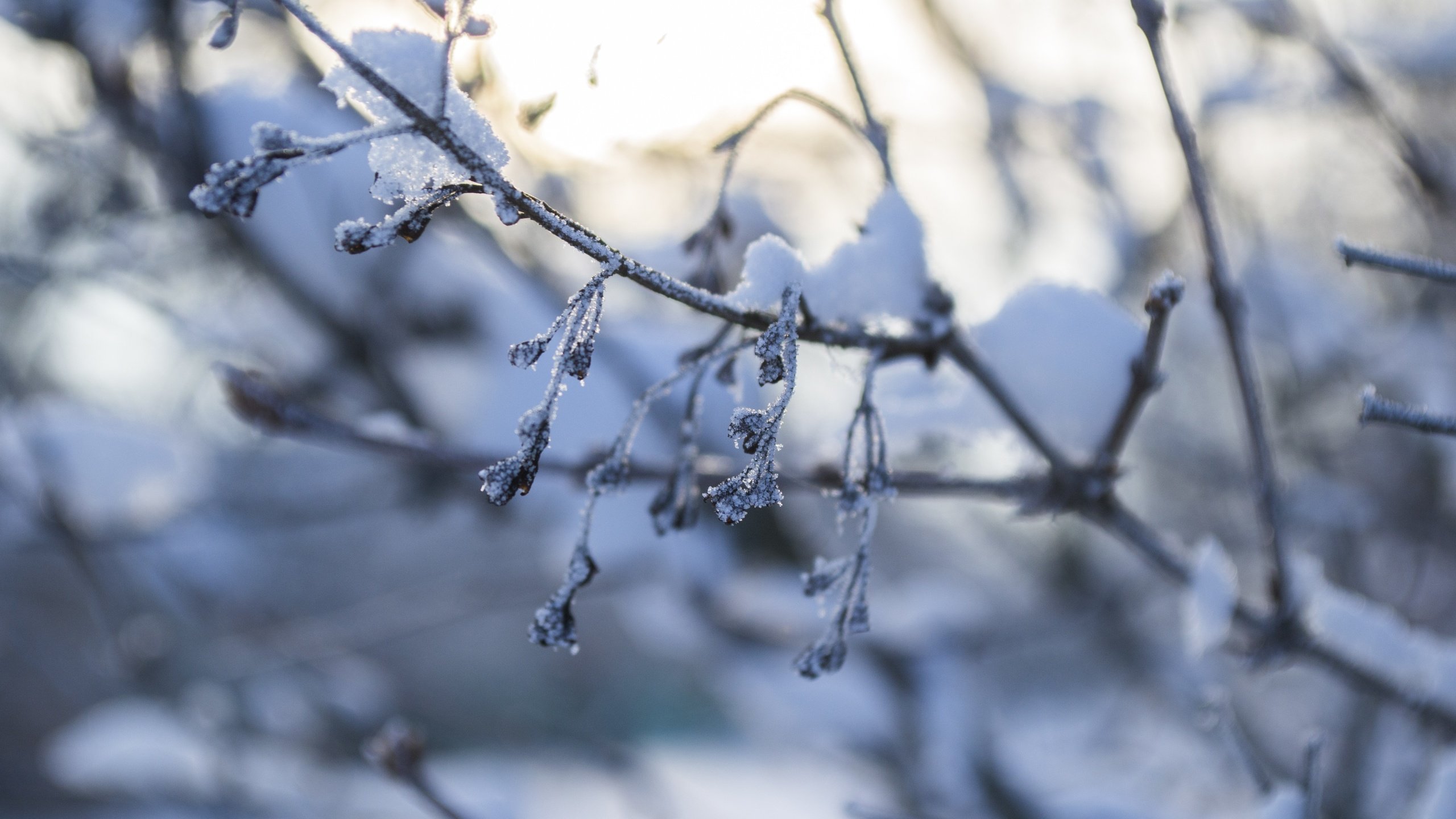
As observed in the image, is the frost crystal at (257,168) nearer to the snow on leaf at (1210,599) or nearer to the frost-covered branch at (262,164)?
the frost-covered branch at (262,164)

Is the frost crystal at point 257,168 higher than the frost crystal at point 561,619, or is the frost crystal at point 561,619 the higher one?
the frost crystal at point 257,168

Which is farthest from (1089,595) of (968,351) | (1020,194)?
(968,351)

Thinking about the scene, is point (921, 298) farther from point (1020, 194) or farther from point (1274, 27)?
point (1020, 194)

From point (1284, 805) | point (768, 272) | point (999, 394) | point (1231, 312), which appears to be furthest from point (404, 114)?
point (1284, 805)

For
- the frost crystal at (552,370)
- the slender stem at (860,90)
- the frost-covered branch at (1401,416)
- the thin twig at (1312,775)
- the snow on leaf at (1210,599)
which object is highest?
the slender stem at (860,90)

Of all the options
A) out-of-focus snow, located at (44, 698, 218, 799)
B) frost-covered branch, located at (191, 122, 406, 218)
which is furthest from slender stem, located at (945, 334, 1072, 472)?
out-of-focus snow, located at (44, 698, 218, 799)

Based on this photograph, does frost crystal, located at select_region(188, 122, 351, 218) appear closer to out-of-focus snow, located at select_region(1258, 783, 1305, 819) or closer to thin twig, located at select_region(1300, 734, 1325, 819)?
thin twig, located at select_region(1300, 734, 1325, 819)

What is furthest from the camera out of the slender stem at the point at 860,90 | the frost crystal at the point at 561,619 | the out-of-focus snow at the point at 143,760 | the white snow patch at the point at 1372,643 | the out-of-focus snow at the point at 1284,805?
the out-of-focus snow at the point at 143,760

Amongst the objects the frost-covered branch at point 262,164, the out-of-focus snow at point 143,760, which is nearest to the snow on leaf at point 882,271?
the frost-covered branch at point 262,164
